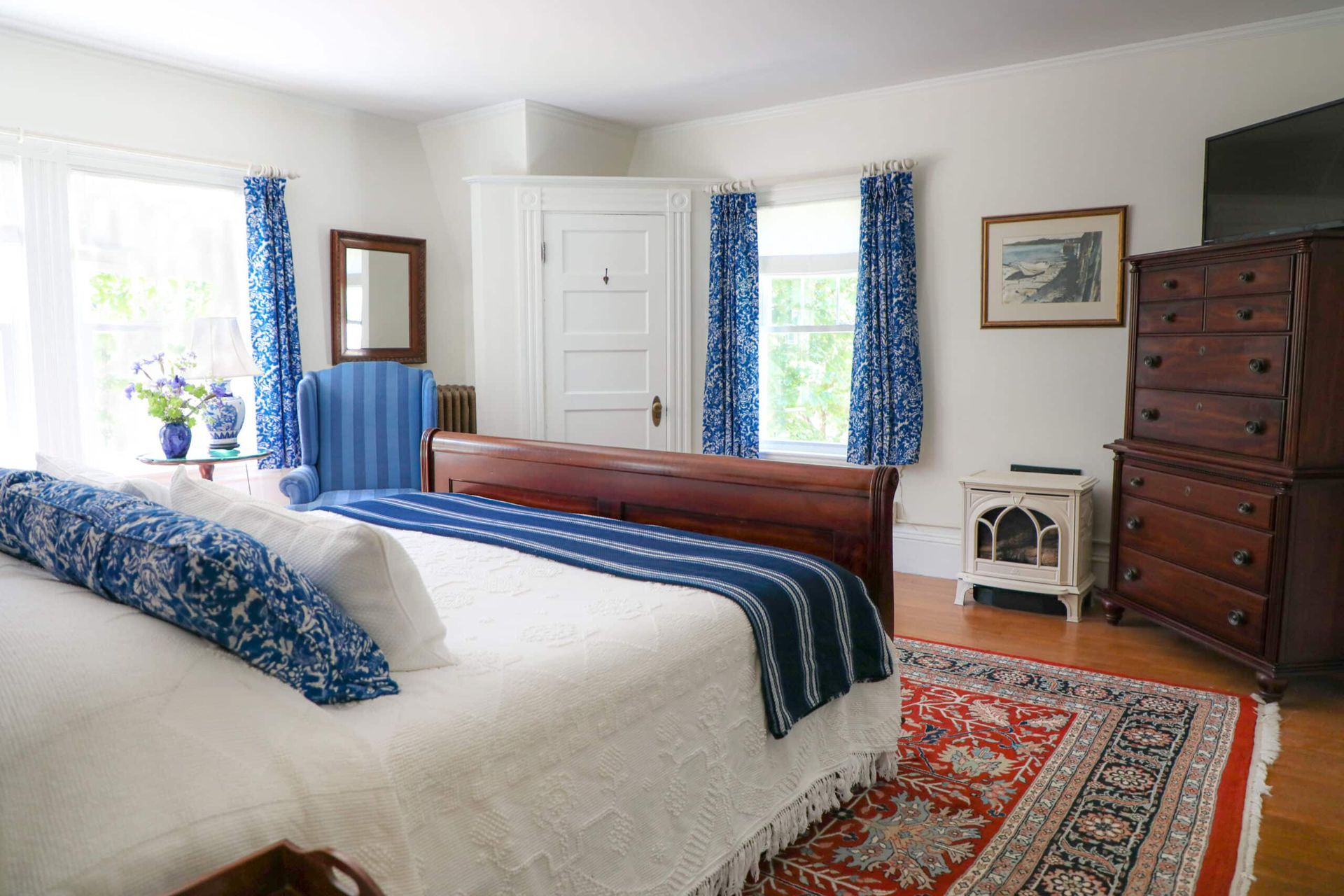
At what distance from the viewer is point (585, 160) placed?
5262 mm

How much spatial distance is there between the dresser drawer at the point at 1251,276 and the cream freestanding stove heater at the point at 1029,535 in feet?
3.47

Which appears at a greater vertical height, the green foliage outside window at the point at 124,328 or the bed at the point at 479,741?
the green foliage outside window at the point at 124,328

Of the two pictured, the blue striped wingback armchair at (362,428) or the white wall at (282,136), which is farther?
the blue striped wingback armchair at (362,428)

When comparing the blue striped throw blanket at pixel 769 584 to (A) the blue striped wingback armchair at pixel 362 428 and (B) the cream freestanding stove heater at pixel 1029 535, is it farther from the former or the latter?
(B) the cream freestanding stove heater at pixel 1029 535

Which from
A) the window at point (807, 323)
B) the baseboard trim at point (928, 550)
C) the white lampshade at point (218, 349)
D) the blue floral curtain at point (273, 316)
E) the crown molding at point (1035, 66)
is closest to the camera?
the crown molding at point (1035, 66)

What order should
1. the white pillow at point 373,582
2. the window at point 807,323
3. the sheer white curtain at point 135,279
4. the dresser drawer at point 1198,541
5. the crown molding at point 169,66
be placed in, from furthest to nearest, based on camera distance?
the window at point 807,323 → the sheer white curtain at point 135,279 → the crown molding at point 169,66 → the dresser drawer at point 1198,541 → the white pillow at point 373,582

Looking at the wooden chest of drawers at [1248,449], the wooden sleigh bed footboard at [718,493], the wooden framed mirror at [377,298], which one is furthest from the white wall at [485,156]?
the wooden chest of drawers at [1248,449]

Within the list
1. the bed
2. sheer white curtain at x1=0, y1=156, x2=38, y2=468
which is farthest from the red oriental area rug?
sheer white curtain at x1=0, y1=156, x2=38, y2=468

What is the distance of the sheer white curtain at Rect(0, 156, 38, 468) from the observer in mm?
3809

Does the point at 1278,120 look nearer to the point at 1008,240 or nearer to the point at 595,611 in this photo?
the point at 1008,240

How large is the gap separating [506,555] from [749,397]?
2904 mm

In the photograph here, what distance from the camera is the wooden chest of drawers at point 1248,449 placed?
2.90 m

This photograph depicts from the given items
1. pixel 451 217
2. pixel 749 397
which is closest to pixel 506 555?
pixel 749 397

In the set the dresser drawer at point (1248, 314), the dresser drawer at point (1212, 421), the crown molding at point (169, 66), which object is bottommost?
the dresser drawer at point (1212, 421)
